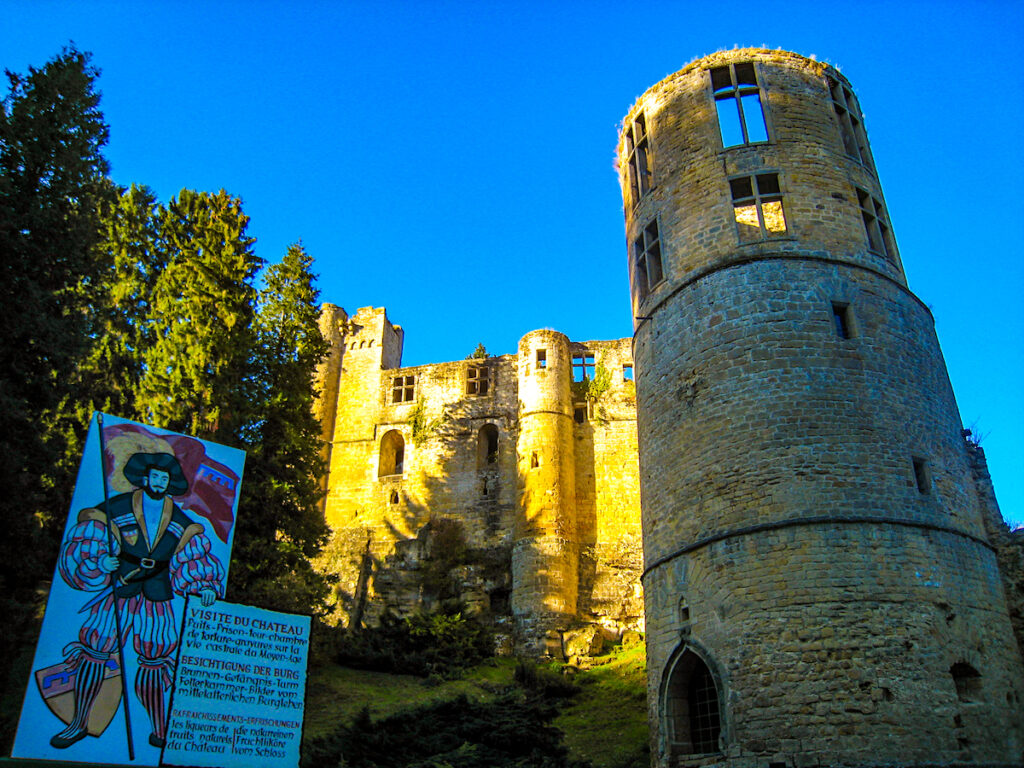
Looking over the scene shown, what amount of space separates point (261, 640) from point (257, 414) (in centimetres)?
1011

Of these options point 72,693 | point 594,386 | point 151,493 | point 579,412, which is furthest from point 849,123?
point 579,412

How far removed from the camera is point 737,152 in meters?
16.4

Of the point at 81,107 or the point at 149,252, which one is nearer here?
the point at 81,107

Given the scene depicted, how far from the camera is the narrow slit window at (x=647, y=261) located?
17281mm

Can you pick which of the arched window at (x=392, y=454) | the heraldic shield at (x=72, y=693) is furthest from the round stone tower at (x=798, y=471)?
the arched window at (x=392, y=454)

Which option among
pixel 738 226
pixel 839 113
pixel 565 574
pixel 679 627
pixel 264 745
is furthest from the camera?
pixel 565 574

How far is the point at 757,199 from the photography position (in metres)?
15.6

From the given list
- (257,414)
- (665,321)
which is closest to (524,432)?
(257,414)

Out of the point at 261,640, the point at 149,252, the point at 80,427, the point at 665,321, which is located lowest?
the point at 261,640

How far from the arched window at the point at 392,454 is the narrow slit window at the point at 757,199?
885 inches

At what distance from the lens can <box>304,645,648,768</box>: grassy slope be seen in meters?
18.3

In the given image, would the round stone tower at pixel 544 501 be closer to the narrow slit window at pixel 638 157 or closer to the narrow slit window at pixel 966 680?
the narrow slit window at pixel 638 157

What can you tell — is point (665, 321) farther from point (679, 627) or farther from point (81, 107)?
point (81, 107)

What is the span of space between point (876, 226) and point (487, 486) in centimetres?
2123
